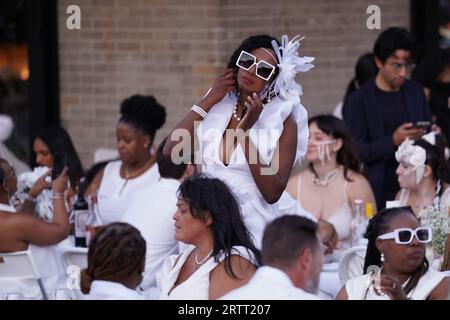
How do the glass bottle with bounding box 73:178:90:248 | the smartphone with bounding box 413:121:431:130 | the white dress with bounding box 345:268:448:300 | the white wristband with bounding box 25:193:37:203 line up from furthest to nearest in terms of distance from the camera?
the smartphone with bounding box 413:121:431:130 → the white wristband with bounding box 25:193:37:203 → the glass bottle with bounding box 73:178:90:248 → the white dress with bounding box 345:268:448:300

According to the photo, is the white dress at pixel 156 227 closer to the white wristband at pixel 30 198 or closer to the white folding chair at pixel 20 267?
the white folding chair at pixel 20 267

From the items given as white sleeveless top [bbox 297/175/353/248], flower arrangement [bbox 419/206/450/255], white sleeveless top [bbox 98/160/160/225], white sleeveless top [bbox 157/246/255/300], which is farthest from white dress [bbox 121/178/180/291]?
flower arrangement [bbox 419/206/450/255]

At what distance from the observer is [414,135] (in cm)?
696

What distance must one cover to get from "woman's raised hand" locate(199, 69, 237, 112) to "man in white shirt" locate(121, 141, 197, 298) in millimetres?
821

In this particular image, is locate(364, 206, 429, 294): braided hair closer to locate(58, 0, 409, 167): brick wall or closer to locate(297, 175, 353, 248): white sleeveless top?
locate(297, 175, 353, 248): white sleeveless top

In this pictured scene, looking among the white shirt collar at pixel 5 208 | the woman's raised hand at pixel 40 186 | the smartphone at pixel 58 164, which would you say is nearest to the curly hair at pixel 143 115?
the smartphone at pixel 58 164

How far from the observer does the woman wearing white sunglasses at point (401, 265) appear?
4.89 metres

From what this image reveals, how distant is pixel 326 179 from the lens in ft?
22.2

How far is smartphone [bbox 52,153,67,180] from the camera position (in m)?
6.50

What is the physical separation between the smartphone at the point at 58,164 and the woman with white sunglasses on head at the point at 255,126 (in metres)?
1.42

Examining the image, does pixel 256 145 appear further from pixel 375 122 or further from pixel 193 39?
pixel 193 39

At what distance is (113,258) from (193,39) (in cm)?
426

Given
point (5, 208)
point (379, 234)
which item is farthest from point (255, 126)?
point (5, 208)

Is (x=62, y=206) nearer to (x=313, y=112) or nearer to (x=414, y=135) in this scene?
(x=414, y=135)
